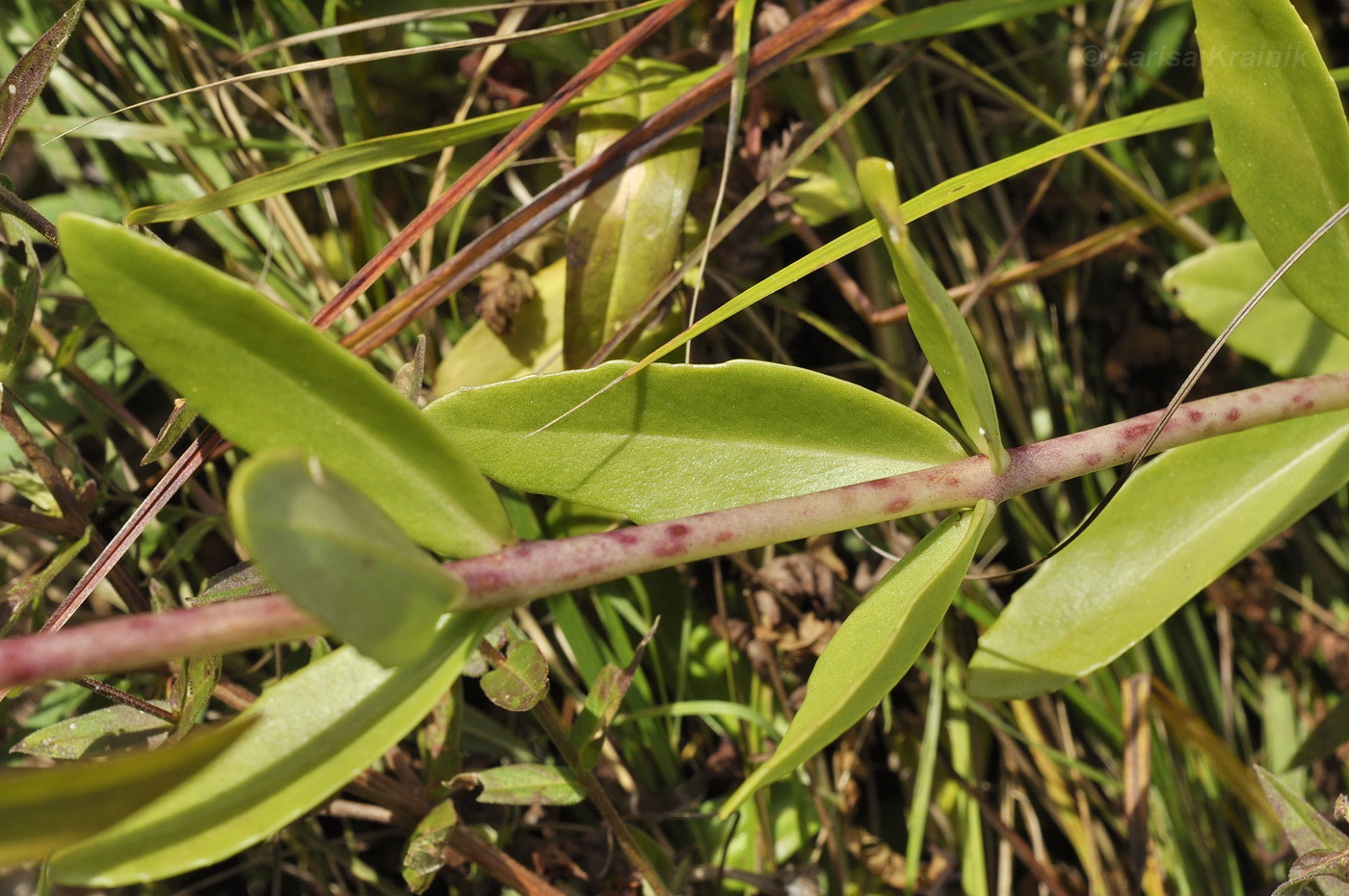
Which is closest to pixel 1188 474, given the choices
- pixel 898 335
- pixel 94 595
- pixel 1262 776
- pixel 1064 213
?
pixel 1262 776

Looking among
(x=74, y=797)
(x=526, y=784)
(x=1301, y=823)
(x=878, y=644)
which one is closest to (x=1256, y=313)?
(x=1301, y=823)

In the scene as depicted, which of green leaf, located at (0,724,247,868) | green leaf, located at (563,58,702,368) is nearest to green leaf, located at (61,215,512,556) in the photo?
green leaf, located at (0,724,247,868)

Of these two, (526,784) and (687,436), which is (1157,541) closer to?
(687,436)

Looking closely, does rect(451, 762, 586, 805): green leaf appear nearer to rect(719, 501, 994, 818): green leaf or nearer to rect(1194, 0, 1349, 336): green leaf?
rect(719, 501, 994, 818): green leaf

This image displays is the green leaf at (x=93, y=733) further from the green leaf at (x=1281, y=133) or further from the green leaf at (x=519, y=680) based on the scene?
the green leaf at (x=1281, y=133)

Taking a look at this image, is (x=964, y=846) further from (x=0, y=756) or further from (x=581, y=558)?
(x=0, y=756)
